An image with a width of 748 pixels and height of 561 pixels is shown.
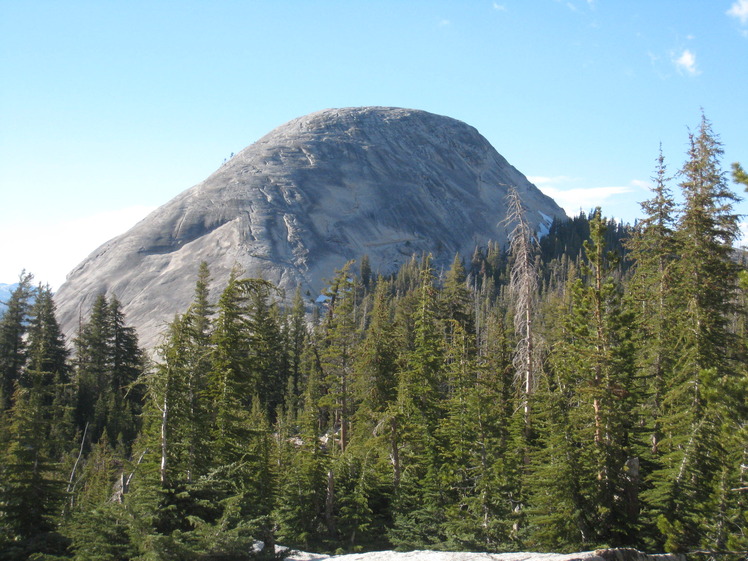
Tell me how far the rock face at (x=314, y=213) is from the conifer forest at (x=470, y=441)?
47016 millimetres

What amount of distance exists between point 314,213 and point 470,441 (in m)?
106

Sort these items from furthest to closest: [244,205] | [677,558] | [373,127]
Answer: [373,127] → [244,205] → [677,558]

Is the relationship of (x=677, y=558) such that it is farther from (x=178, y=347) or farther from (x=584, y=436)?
(x=178, y=347)

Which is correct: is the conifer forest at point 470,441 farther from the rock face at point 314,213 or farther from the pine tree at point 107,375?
the rock face at point 314,213

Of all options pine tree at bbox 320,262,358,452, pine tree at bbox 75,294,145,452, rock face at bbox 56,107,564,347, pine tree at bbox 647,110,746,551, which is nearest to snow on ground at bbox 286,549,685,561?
pine tree at bbox 647,110,746,551

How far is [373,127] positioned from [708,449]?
161 metres

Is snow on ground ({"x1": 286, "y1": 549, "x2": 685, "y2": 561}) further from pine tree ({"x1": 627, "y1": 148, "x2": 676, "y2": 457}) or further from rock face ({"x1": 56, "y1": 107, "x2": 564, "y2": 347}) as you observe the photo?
rock face ({"x1": 56, "y1": 107, "x2": 564, "y2": 347})

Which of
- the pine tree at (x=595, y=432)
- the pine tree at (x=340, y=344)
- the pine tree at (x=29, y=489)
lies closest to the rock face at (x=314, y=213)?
the pine tree at (x=340, y=344)

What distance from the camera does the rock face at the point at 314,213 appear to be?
9906 centimetres

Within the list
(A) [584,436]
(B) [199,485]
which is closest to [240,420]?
(B) [199,485]

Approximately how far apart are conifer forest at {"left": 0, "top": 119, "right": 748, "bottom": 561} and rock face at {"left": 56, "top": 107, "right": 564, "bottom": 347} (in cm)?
4702

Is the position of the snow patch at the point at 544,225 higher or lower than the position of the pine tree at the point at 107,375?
higher

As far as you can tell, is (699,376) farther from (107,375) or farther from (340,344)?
(107,375)

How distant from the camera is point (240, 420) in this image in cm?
1828
